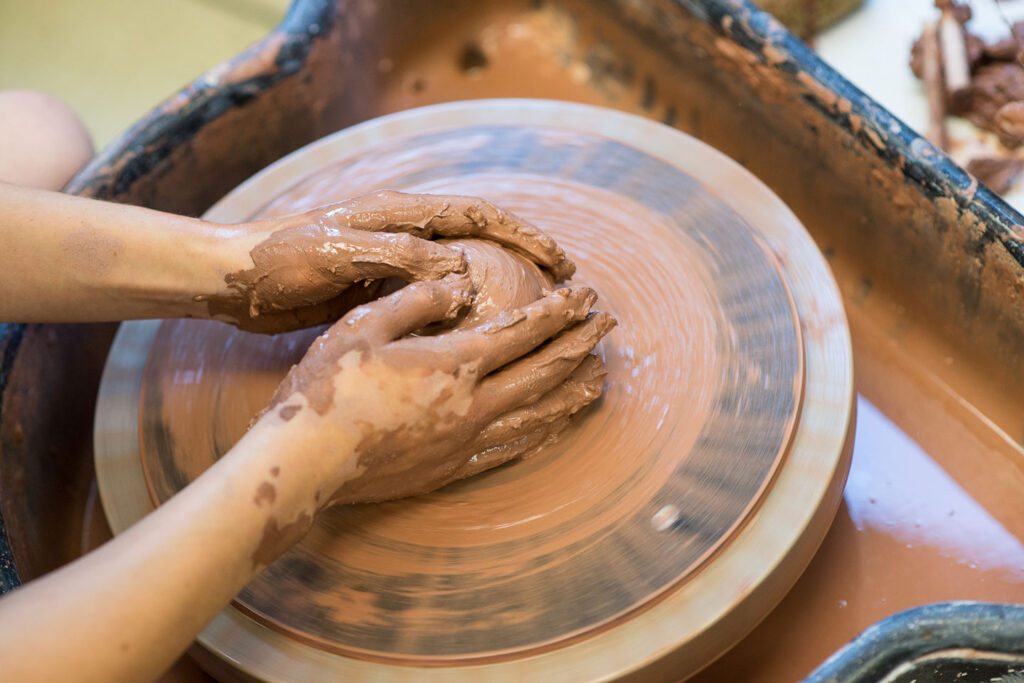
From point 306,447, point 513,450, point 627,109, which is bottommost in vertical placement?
point 306,447

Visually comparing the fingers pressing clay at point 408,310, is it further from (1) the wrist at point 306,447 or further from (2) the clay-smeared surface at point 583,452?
(2) the clay-smeared surface at point 583,452

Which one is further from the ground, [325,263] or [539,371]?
[539,371]

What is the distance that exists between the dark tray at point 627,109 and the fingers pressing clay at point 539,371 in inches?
22.7

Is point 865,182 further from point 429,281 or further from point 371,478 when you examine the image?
point 371,478

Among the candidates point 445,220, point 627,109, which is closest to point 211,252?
point 445,220

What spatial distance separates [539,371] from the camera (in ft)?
4.69

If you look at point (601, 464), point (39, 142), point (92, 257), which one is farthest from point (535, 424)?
point (39, 142)

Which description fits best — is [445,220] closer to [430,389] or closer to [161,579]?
[430,389]

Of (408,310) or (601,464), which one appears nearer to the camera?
(408,310)

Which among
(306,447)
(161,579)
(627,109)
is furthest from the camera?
(627,109)

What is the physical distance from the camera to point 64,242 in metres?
1.56

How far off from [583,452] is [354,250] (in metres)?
0.52

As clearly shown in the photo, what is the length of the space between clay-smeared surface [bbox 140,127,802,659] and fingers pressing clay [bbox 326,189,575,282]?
20 centimetres

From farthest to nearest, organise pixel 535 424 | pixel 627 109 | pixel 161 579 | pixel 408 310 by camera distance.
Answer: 1. pixel 627 109
2. pixel 535 424
3. pixel 408 310
4. pixel 161 579
